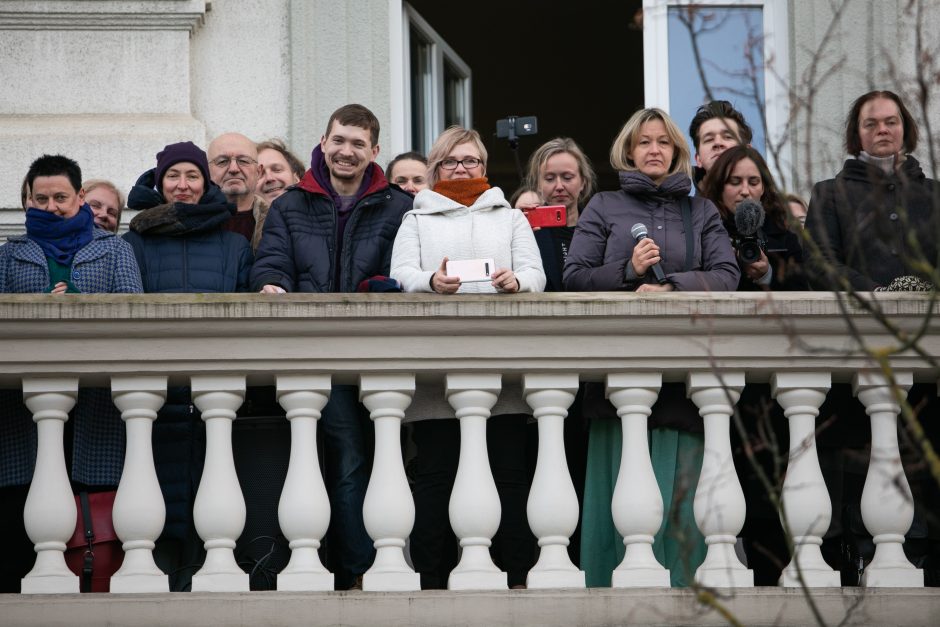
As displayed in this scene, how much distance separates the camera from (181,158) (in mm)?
7523

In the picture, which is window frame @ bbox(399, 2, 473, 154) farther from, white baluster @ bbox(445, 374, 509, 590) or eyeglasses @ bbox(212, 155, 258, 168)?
white baluster @ bbox(445, 374, 509, 590)

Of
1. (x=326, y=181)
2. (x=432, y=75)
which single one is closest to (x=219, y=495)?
(x=326, y=181)

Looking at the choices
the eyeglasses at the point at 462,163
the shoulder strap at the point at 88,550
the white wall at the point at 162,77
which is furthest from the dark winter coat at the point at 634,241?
the white wall at the point at 162,77

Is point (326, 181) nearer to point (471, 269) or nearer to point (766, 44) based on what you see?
point (471, 269)

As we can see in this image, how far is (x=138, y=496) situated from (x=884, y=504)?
7.97 ft

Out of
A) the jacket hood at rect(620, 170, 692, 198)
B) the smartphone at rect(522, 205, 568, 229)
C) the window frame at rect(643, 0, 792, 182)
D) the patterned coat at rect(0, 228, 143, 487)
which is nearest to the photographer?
the patterned coat at rect(0, 228, 143, 487)

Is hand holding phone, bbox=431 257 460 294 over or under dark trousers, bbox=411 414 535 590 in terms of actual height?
over

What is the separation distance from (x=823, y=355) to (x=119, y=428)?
2388mm

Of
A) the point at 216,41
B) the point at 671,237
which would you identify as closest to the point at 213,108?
the point at 216,41

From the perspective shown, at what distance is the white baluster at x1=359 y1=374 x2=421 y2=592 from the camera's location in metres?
6.27

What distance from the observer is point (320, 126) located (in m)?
10.2

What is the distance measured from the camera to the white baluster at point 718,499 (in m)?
6.31

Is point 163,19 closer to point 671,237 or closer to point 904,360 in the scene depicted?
point 671,237

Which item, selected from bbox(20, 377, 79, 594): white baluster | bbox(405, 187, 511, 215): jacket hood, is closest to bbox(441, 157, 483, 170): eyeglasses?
bbox(405, 187, 511, 215): jacket hood
